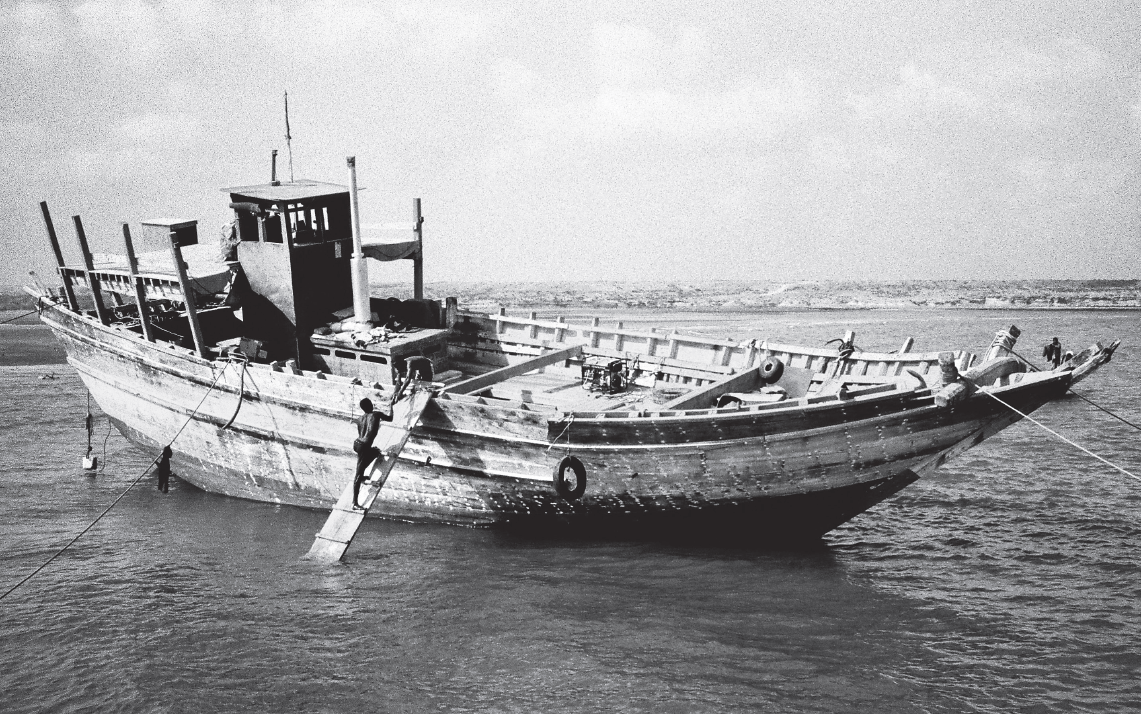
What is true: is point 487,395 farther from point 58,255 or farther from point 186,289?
point 58,255

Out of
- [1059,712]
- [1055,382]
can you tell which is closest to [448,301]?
[1055,382]

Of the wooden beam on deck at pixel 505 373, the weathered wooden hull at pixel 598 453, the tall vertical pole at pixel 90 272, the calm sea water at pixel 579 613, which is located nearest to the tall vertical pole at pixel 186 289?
the weathered wooden hull at pixel 598 453

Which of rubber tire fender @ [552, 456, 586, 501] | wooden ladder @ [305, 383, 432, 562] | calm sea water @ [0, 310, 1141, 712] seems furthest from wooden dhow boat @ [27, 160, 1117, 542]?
calm sea water @ [0, 310, 1141, 712]

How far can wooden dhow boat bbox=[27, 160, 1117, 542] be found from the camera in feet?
34.6

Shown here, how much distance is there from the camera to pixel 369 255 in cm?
1582

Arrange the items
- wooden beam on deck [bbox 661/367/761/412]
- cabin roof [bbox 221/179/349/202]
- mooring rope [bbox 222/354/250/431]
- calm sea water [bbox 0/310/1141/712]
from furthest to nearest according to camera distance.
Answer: cabin roof [bbox 221/179/349/202], mooring rope [bbox 222/354/250/431], wooden beam on deck [bbox 661/367/761/412], calm sea water [bbox 0/310/1141/712]

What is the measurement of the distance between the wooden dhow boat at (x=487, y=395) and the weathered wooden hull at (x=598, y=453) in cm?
3

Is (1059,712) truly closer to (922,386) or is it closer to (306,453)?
(922,386)

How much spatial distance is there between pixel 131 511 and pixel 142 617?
5.02 metres

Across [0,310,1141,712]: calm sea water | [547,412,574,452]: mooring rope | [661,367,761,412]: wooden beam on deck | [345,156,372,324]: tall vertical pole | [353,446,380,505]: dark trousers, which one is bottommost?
[0,310,1141,712]: calm sea water

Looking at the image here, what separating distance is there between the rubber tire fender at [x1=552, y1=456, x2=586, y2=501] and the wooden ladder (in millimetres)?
2150

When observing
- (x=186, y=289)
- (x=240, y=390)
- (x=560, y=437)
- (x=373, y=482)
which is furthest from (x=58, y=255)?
(x=560, y=437)

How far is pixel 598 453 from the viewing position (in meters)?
11.2

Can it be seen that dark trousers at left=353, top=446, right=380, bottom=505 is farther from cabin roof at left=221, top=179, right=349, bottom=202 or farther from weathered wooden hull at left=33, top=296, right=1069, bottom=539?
cabin roof at left=221, top=179, right=349, bottom=202
